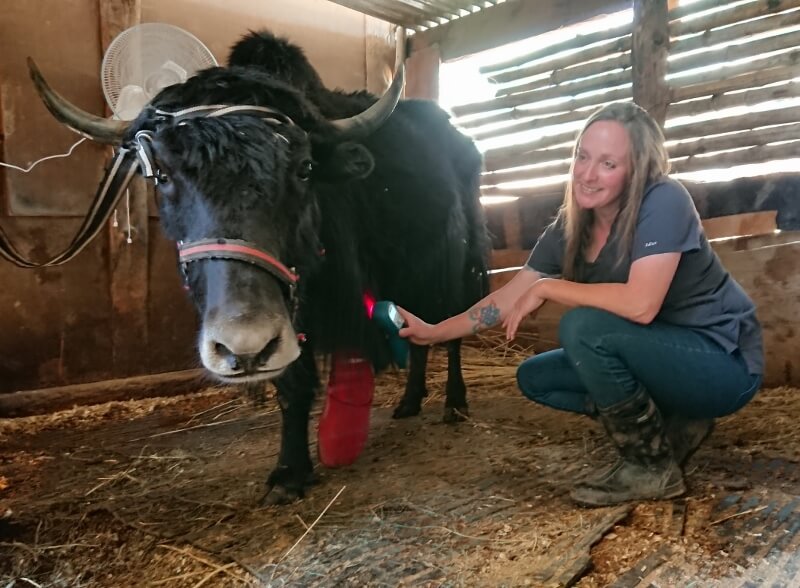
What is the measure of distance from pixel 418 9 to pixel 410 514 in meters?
4.97

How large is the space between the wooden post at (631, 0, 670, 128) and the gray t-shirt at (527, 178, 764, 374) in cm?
266

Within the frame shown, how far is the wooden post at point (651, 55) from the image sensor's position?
4602mm

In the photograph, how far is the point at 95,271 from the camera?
184 inches

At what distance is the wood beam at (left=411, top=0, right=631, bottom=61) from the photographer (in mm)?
5055

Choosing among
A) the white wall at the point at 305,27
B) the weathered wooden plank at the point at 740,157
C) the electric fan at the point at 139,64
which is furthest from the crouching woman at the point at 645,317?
the white wall at the point at 305,27

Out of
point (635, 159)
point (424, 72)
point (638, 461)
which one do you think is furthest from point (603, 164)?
point (424, 72)

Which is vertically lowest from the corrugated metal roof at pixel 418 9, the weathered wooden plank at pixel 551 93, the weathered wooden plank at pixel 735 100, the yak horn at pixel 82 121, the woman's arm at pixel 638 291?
the woman's arm at pixel 638 291

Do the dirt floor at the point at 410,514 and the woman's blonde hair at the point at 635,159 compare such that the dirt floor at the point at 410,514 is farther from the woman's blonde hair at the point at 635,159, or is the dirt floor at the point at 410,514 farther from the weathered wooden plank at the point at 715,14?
the weathered wooden plank at the point at 715,14

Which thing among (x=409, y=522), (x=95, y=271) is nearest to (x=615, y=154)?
(x=409, y=522)

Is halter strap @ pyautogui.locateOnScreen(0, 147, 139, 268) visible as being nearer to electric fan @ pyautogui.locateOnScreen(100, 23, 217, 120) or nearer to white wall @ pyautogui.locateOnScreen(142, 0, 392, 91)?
electric fan @ pyautogui.locateOnScreen(100, 23, 217, 120)

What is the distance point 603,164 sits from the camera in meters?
2.33

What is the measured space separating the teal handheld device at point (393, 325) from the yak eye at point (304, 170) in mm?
732

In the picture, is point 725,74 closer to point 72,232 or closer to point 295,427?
point 295,427

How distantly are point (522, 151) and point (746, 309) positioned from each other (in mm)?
3584
